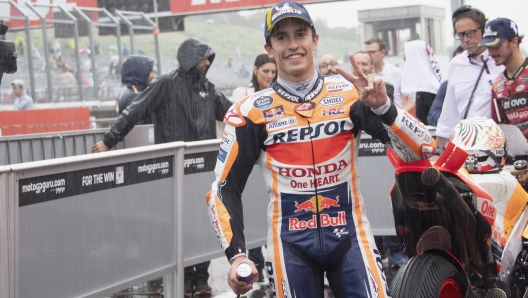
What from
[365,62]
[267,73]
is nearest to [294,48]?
[267,73]

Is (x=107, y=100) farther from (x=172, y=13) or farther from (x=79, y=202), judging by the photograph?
(x=79, y=202)

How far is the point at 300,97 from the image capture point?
3.79 m

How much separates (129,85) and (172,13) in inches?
572

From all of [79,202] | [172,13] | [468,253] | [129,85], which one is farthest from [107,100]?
[468,253]

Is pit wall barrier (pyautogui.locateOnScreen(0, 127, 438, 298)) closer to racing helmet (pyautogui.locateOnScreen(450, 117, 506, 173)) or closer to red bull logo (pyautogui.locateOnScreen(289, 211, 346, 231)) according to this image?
red bull logo (pyautogui.locateOnScreen(289, 211, 346, 231))

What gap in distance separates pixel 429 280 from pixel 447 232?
0.36 m

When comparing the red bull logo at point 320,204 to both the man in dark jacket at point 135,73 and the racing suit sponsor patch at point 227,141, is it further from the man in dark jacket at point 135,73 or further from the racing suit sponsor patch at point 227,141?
the man in dark jacket at point 135,73

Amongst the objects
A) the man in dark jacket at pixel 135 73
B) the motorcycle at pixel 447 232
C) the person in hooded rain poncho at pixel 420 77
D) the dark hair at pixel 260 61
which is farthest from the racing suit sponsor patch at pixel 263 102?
the person in hooded rain poncho at pixel 420 77

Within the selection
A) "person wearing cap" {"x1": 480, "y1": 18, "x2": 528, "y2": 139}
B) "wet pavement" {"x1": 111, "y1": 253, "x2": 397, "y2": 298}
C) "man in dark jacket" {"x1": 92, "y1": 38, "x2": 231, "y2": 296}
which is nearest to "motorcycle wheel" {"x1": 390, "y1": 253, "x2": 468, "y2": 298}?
"person wearing cap" {"x1": 480, "y1": 18, "x2": 528, "y2": 139}

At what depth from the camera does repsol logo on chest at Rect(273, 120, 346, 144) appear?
3.69 meters

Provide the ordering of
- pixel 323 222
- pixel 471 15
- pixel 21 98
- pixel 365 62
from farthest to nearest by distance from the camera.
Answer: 1. pixel 21 98
2. pixel 365 62
3. pixel 471 15
4. pixel 323 222

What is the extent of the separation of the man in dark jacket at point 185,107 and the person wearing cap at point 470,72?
2097 millimetres

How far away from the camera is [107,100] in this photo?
765 inches

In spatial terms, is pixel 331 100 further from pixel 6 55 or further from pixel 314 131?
pixel 6 55
